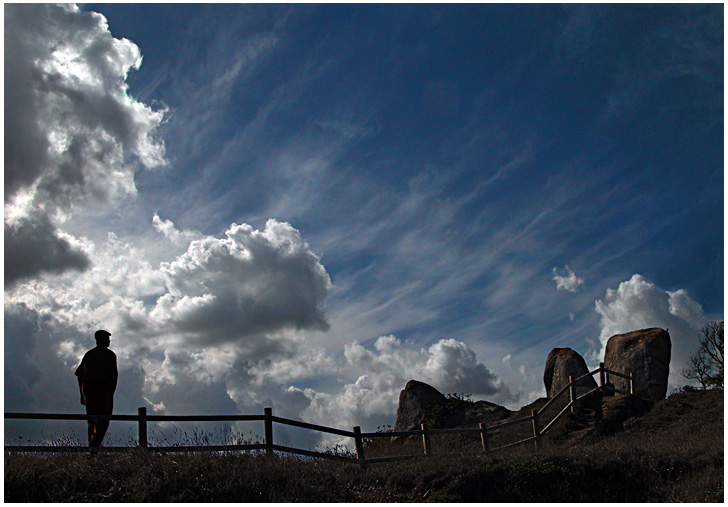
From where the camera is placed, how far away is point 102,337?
37.5ft

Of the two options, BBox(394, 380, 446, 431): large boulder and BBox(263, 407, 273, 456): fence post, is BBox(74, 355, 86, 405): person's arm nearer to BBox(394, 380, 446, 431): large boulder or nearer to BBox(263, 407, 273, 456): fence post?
BBox(263, 407, 273, 456): fence post

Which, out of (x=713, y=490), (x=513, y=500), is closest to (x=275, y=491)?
(x=513, y=500)

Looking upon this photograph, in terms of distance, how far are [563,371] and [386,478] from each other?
1953 centimetres

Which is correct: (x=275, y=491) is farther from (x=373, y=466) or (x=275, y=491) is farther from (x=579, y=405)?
(x=579, y=405)

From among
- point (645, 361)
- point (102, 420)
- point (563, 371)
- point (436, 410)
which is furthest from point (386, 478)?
point (563, 371)

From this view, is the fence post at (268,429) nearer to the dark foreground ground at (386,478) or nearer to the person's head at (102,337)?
the dark foreground ground at (386,478)

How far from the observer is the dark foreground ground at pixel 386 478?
9.66 metres

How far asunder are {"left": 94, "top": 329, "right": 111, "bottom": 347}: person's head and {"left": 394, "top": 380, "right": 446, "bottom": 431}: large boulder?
64.5 feet

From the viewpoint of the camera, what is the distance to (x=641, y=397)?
82.7 feet

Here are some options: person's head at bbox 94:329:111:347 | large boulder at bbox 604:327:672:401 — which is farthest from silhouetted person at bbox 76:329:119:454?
large boulder at bbox 604:327:672:401

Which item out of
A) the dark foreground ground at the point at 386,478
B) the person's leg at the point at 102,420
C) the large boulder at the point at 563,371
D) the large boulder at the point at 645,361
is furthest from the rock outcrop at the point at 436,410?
the person's leg at the point at 102,420

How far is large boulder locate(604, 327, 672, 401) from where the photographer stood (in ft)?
84.8

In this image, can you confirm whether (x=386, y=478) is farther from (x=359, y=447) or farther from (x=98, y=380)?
(x=98, y=380)

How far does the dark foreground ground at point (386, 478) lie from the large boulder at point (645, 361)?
939 cm
